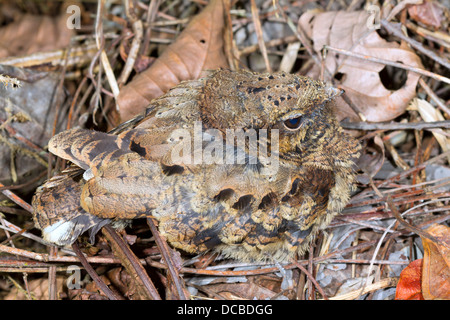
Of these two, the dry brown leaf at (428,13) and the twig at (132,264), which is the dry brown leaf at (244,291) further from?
the dry brown leaf at (428,13)

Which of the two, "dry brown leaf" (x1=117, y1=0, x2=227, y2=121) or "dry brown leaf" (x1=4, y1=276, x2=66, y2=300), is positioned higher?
"dry brown leaf" (x1=117, y1=0, x2=227, y2=121)

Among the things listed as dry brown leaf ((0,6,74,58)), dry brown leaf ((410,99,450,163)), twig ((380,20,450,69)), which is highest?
dry brown leaf ((0,6,74,58))

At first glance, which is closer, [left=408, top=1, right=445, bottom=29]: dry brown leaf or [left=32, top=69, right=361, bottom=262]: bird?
[left=32, top=69, right=361, bottom=262]: bird

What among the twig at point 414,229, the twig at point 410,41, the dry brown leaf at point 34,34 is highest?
the dry brown leaf at point 34,34

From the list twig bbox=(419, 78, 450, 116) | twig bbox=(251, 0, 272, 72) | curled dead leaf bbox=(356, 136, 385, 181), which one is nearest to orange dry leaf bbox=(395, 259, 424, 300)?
curled dead leaf bbox=(356, 136, 385, 181)

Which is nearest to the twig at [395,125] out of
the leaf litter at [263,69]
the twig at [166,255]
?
the leaf litter at [263,69]

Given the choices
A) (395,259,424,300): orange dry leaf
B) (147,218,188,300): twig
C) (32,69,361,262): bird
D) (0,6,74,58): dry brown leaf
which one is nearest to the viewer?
Result: (32,69,361,262): bird

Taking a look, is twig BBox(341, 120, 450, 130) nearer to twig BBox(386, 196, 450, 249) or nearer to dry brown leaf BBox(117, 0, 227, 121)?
twig BBox(386, 196, 450, 249)
